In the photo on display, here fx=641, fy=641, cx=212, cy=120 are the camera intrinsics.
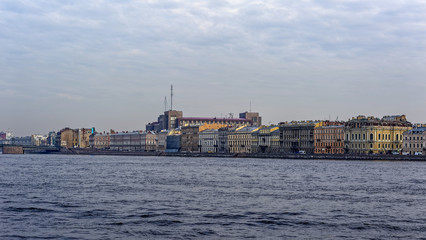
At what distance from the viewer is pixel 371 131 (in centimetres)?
11738

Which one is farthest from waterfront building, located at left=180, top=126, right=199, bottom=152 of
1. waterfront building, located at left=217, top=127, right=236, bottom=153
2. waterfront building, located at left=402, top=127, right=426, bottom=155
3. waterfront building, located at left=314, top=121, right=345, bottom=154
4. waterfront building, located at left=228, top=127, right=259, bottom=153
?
waterfront building, located at left=402, top=127, right=426, bottom=155

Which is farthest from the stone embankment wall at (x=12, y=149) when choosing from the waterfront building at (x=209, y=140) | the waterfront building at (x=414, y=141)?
the waterfront building at (x=414, y=141)

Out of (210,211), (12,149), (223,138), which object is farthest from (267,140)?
(210,211)

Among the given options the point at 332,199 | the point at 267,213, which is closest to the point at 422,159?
the point at 332,199

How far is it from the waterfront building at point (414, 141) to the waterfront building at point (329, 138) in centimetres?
1327

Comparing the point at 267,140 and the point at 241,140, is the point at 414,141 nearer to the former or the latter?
the point at 267,140

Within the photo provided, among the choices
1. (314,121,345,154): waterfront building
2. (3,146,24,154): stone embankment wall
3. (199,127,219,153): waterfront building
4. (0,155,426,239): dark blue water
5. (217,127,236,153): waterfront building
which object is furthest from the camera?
(3,146,24,154): stone embankment wall

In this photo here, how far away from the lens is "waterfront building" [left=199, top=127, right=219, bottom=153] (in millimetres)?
170875

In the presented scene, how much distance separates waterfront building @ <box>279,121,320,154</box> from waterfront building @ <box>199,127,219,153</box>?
2909cm

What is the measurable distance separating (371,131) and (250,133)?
146 feet

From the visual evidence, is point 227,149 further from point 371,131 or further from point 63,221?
point 63,221

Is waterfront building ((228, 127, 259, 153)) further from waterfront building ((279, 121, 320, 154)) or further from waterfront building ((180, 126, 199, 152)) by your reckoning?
waterfront building ((180, 126, 199, 152))

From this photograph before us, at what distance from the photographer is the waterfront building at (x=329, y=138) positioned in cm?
12712

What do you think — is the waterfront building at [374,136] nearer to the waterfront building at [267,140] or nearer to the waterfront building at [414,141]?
the waterfront building at [414,141]
